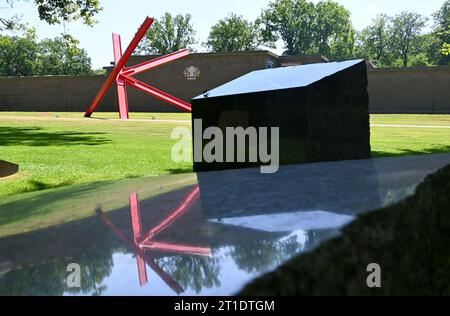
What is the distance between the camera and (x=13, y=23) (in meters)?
19.5

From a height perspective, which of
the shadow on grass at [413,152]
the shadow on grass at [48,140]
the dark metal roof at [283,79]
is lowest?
the shadow on grass at [413,152]

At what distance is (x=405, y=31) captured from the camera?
80.9m

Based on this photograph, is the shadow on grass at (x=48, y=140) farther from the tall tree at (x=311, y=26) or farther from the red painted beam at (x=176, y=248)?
the tall tree at (x=311, y=26)

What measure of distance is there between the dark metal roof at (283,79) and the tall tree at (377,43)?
75.6 meters

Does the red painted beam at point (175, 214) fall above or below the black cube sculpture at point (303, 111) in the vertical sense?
below

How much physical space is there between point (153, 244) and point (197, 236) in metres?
0.27

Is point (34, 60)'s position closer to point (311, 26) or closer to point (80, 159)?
point (311, 26)

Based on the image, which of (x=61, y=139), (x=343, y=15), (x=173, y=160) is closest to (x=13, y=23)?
(x=61, y=139)

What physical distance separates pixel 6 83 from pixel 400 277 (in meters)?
46.8

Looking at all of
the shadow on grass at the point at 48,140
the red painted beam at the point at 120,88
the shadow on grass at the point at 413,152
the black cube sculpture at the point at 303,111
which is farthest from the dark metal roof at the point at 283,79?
the red painted beam at the point at 120,88

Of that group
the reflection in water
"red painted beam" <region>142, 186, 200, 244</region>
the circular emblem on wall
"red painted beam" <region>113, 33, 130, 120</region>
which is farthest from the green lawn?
the circular emblem on wall

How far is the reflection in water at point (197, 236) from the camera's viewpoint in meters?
2.09

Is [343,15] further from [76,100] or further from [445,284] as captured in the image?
[445,284]

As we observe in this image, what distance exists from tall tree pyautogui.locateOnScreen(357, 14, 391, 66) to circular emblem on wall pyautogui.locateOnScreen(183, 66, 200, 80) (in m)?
47.4
